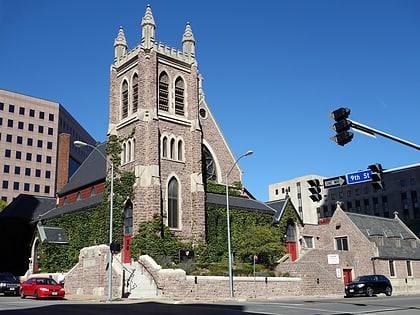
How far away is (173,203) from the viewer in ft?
129

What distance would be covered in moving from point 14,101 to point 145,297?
283 ft

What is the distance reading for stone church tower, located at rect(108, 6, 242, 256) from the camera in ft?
126

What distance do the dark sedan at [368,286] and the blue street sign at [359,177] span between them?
672 inches

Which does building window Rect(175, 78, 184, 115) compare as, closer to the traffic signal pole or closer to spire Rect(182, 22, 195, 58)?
spire Rect(182, 22, 195, 58)

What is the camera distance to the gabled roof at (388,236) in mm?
49469

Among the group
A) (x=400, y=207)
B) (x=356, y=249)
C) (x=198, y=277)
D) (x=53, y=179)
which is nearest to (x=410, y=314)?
(x=198, y=277)

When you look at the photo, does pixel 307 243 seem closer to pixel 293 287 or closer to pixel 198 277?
pixel 293 287

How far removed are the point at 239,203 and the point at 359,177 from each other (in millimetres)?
26965

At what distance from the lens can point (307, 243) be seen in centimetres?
5091

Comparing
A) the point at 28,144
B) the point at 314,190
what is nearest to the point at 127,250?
the point at 314,190

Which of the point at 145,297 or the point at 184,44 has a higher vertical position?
the point at 184,44

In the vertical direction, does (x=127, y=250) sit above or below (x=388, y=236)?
below

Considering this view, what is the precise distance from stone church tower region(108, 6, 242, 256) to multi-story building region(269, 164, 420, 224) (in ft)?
172

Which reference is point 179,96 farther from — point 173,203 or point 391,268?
point 391,268
